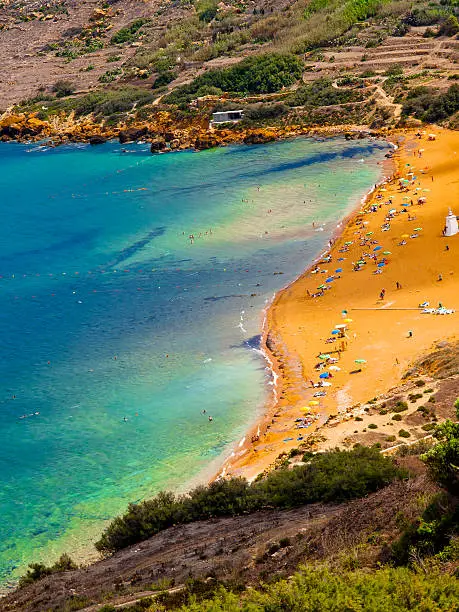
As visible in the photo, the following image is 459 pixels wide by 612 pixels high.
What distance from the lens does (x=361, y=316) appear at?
142 ft

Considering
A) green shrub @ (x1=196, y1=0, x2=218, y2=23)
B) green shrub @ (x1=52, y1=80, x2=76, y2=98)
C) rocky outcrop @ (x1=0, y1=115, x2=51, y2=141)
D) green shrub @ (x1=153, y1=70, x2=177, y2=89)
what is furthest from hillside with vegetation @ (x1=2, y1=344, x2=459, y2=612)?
green shrub @ (x1=196, y1=0, x2=218, y2=23)

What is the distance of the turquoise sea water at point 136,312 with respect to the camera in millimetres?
32875

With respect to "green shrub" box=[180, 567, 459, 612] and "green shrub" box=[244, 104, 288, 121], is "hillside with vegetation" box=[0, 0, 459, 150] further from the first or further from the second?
"green shrub" box=[180, 567, 459, 612]

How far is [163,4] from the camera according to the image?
156 metres

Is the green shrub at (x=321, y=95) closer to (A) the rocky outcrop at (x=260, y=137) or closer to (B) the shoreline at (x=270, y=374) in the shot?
(A) the rocky outcrop at (x=260, y=137)

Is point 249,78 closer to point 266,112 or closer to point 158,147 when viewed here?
point 266,112

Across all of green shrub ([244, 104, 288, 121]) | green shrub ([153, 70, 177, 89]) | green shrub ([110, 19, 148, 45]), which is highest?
green shrub ([110, 19, 148, 45])

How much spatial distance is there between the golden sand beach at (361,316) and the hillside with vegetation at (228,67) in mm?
32504

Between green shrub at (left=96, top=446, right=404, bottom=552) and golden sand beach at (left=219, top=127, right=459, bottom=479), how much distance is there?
431 cm

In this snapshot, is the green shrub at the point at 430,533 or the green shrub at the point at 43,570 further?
the green shrub at the point at 43,570

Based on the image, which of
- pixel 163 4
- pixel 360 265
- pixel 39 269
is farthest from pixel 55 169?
pixel 163 4

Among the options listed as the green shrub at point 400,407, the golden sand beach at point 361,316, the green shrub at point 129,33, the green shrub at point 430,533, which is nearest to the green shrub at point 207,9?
the green shrub at point 129,33

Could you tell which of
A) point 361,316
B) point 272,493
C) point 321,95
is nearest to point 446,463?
point 272,493

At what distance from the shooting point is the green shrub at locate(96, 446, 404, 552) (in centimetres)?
2253
